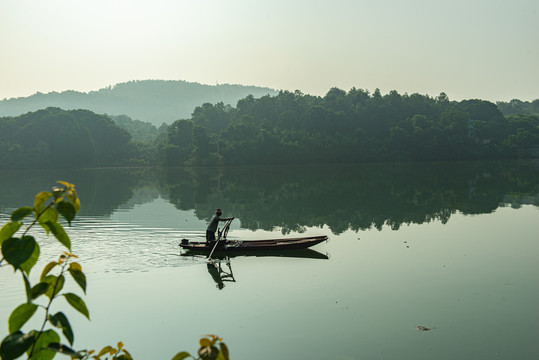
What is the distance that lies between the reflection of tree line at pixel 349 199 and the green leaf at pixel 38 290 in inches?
752

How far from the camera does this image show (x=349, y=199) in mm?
29859

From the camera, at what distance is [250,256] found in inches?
622

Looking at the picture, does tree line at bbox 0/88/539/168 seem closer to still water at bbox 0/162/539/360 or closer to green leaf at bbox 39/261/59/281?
still water at bbox 0/162/539/360

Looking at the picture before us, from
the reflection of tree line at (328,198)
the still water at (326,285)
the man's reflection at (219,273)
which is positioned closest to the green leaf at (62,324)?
the still water at (326,285)

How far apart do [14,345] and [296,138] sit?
75274 millimetres

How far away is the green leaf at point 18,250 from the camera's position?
130 cm

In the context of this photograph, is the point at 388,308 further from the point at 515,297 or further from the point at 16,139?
the point at 16,139

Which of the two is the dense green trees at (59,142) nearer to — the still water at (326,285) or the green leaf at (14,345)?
the still water at (326,285)

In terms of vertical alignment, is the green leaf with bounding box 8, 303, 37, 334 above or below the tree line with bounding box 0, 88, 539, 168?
below

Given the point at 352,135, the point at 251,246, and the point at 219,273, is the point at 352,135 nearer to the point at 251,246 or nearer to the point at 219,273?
the point at 251,246

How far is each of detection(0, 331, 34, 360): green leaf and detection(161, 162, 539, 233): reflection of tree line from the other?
63.1 ft

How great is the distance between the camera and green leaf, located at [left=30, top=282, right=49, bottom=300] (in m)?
1.41

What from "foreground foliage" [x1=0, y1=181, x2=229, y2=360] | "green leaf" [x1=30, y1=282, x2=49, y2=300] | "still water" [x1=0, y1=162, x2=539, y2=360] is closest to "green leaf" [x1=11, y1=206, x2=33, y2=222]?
"foreground foliage" [x1=0, y1=181, x2=229, y2=360]

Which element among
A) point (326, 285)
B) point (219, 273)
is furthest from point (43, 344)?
point (219, 273)
